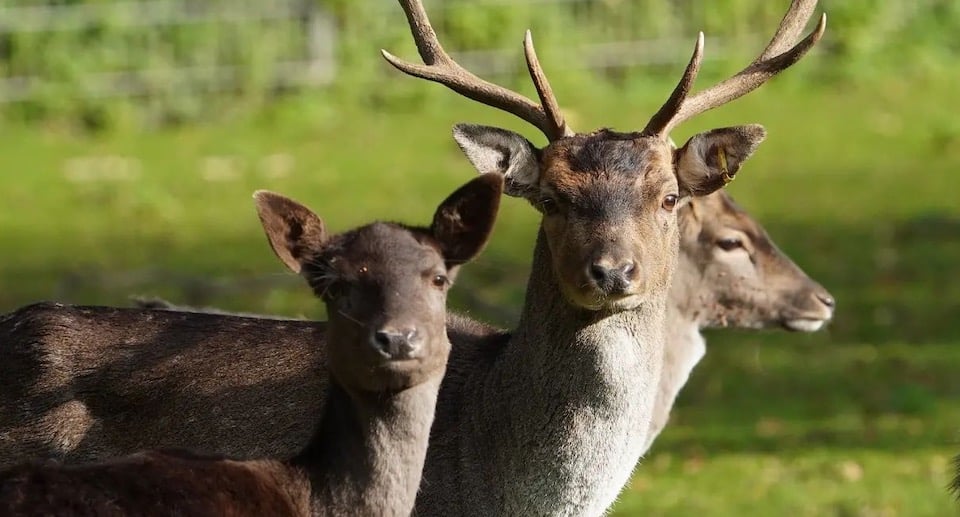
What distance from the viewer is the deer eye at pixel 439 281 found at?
6.38m

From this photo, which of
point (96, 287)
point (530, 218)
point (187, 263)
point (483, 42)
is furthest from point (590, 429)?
point (483, 42)

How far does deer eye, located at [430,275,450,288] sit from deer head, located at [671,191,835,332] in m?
3.29

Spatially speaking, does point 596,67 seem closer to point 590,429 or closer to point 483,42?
point 483,42

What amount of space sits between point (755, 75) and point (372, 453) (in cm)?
282

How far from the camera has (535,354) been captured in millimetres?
7660

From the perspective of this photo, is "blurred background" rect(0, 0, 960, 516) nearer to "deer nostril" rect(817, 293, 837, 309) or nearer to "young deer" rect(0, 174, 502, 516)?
"deer nostril" rect(817, 293, 837, 309)

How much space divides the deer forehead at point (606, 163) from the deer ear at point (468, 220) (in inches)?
36.1

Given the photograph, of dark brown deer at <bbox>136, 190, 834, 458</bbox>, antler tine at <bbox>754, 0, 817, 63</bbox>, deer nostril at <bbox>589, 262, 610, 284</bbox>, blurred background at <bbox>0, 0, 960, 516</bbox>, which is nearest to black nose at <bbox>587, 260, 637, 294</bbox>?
deer nostril at <bbox>589, 262, 610, 284</bbox>

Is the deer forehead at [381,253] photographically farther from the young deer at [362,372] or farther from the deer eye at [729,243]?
the deer eye at [729,243]

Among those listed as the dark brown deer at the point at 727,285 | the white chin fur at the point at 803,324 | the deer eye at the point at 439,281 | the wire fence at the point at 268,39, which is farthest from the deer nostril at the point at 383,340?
the wire fence at the point at 268,39

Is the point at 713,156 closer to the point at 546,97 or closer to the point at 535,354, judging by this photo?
the point at 546,97

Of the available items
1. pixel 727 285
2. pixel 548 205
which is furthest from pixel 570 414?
pixel 727 285

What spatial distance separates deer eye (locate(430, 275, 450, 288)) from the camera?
6.38 metres

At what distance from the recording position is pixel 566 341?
7.55m
